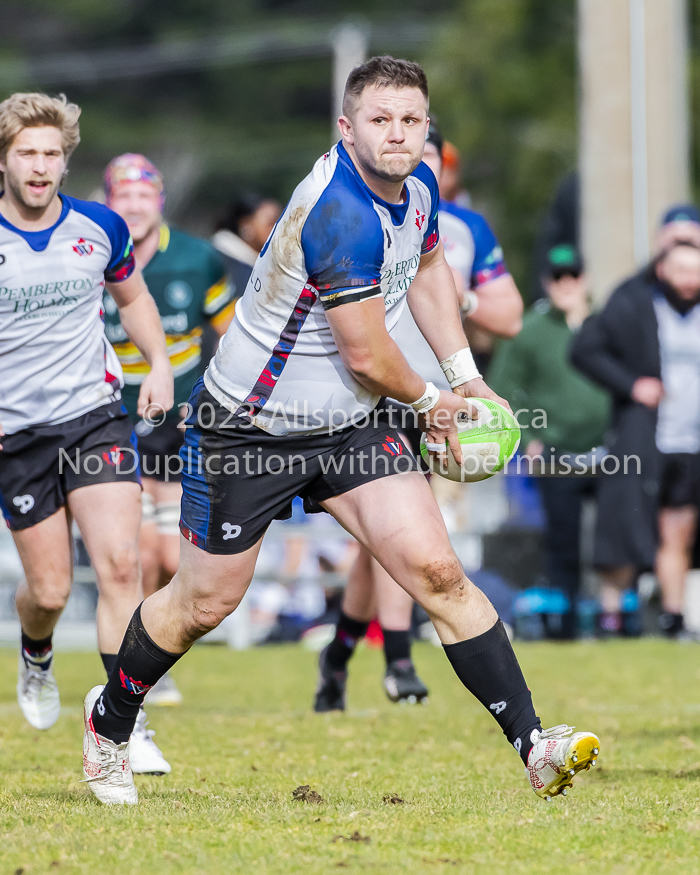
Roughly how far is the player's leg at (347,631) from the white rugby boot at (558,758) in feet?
9.02

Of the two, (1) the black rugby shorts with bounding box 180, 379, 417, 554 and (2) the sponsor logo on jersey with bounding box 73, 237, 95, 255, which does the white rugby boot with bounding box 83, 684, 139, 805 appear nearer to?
(1) the black rugby shorts with bounding box 180, 379, 417, 554

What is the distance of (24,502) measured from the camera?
5.59 metres

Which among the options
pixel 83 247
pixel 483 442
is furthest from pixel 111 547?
A: pixel 483 442

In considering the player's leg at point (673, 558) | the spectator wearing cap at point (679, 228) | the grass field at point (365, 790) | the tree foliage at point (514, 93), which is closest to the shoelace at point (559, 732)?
the grass field at point (365, 790)

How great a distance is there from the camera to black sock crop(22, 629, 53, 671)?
20.3ft

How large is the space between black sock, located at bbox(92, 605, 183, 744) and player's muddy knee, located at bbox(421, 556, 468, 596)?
3.00 feet

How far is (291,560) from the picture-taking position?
39.9ft

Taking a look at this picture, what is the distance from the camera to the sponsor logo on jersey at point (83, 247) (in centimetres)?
546

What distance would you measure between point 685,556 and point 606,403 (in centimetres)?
135

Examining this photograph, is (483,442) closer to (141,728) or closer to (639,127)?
(141,728)

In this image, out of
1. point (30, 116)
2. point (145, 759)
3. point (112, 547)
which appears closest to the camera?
point (145, 759)

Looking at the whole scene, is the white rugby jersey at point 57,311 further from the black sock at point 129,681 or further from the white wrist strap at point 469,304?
the white wrist strap at point 469,304

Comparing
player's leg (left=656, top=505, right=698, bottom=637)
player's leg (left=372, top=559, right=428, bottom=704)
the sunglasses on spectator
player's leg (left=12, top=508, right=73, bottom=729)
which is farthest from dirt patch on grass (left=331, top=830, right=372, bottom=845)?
the sunglasses on spectator

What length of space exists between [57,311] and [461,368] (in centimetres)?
172
